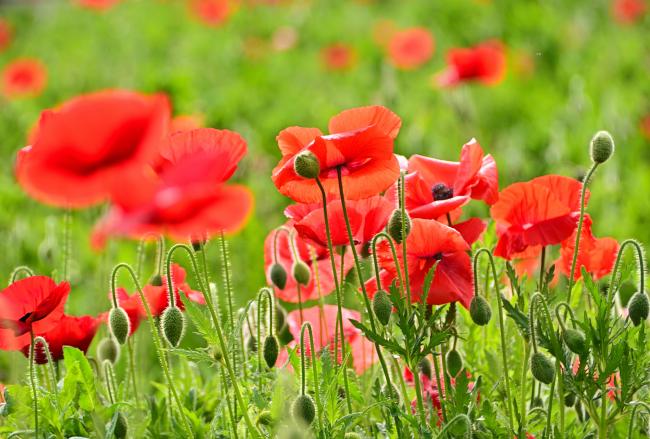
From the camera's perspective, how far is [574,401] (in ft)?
5.12

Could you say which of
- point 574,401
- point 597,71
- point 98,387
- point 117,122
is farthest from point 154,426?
point 597,71

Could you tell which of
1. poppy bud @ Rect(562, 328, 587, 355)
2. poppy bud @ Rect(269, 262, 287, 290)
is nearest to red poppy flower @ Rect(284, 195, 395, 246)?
poppy bud @ Rect(269, 262, 287, 290)

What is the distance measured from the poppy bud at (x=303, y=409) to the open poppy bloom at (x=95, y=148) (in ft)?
1.38

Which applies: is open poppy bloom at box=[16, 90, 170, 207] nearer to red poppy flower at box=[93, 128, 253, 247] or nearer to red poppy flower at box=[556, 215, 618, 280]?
red poppy flower at box=[93, 128, 253, 247]

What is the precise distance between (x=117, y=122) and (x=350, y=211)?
597 millimetres

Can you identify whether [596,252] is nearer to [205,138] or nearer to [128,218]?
[205,138]

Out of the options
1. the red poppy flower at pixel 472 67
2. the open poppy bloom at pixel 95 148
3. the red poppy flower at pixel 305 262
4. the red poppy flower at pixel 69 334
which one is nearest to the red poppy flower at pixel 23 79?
the red poppy flower at pixel 472 67

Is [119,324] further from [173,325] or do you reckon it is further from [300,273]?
[300,273]

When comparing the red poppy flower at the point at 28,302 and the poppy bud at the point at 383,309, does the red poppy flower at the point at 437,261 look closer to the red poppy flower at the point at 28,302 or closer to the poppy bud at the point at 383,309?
the poppy bud at the point at 383,309

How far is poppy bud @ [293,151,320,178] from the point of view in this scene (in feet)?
4.18

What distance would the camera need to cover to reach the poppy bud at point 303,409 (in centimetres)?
129

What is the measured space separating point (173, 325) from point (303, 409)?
22cm

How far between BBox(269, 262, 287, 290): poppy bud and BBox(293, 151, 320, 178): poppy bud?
409mm

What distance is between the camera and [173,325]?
140cm
